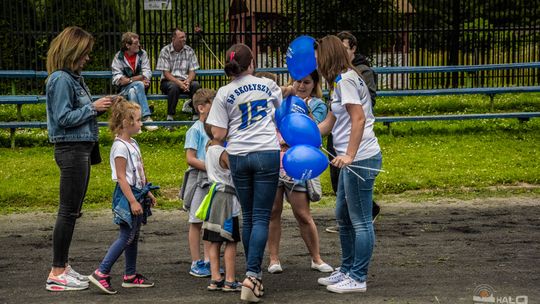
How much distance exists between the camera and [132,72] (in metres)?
15.3

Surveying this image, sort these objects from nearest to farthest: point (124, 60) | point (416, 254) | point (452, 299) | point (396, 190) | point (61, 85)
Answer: point (452, 299) → point (61, 85) → point (416, 254) → point (396, 190) → point (124, 60)

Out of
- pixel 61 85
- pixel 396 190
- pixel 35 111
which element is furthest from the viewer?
pixel 35 111

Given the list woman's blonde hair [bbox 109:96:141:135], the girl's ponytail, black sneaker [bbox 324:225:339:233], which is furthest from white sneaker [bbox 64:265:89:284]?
black sneaker [bbox 324:225:339:233]

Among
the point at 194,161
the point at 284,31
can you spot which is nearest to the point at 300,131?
the point at 194,161

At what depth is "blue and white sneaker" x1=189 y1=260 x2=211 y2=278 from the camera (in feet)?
27.3

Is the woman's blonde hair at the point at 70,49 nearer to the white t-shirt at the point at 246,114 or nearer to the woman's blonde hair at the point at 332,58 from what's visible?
the white t-shirt at the point at 246,114

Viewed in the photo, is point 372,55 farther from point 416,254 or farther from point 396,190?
point 416,254

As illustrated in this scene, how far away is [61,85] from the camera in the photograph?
25.8 ft

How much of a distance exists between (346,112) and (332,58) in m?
0.43

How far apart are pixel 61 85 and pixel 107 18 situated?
10.2m

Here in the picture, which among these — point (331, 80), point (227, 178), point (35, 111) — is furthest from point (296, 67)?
point (35, 111)

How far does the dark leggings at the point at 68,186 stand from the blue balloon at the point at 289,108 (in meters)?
1.58

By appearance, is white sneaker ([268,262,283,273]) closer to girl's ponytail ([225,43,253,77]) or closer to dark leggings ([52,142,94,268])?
dark leggings ([52,142,94,268])

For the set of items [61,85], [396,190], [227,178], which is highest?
[61,85]
